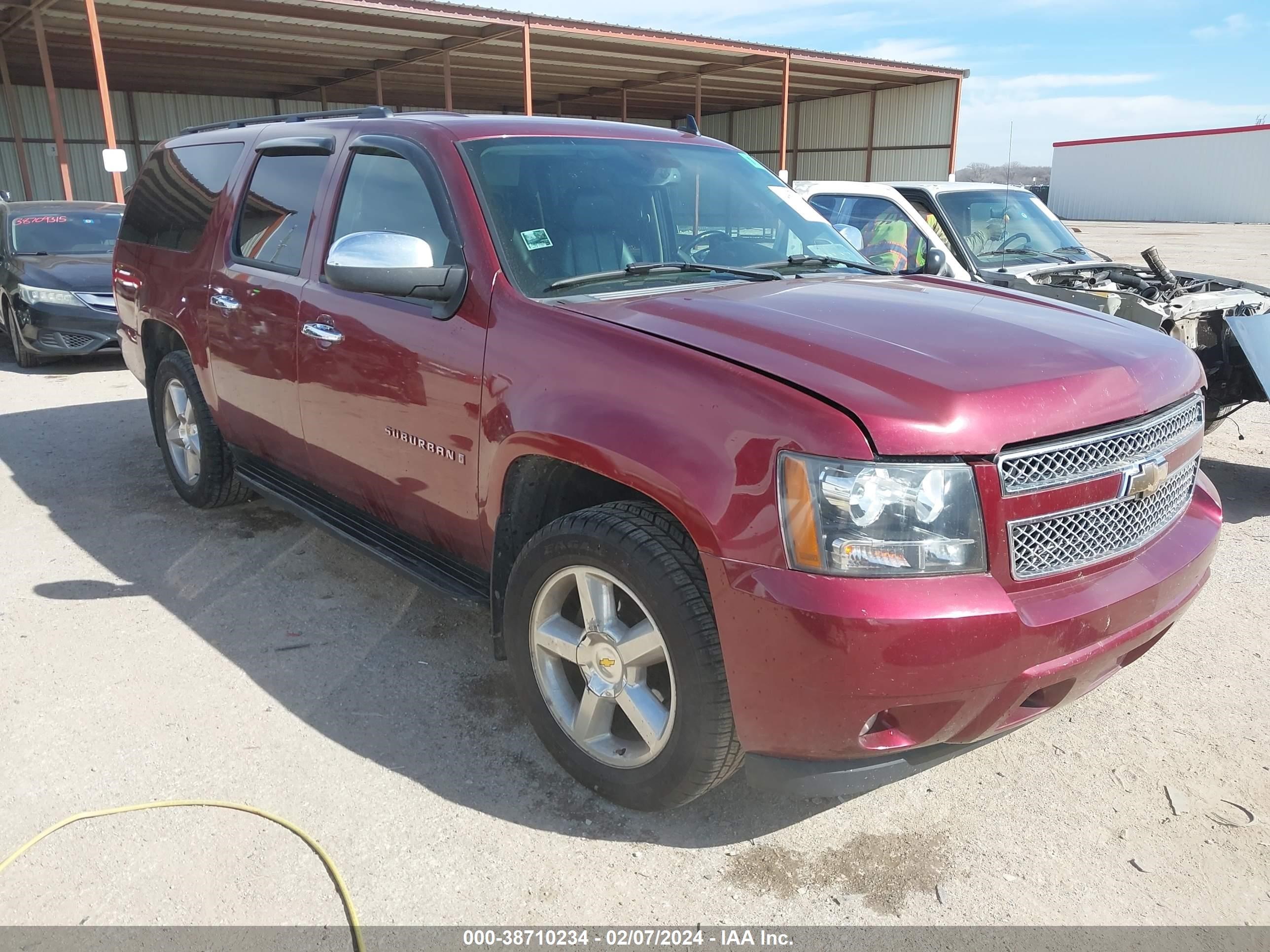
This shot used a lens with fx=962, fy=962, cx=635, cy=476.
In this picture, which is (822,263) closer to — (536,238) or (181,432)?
(536,238)

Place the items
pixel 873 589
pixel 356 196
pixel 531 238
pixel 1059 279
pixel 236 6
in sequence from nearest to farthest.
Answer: pixel 873 589, pixel 531 238, pixel 356 196, pixel 1059 279, pixel 236 6

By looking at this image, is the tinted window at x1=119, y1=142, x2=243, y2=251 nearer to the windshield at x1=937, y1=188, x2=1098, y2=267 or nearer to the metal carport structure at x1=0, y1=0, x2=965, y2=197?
the windshield at x1=937, y1=188, x2=1098, y2=267

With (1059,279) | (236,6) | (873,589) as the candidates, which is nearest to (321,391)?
(873,589)

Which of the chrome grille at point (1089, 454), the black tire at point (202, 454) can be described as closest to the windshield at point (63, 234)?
the black tire at point (202, 454)

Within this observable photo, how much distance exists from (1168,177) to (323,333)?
55087 millimetres

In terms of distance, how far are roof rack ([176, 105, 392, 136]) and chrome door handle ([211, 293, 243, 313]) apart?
82 cm

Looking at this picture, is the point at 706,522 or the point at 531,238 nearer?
the point at 706,522

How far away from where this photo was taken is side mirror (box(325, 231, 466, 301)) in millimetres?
2959

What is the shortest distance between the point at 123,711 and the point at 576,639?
168cm

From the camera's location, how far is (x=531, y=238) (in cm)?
310

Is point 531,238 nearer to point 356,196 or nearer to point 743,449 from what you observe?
point 356,196

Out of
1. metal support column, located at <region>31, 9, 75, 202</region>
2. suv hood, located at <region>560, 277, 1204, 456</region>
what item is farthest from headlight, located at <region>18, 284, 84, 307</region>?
suv hood, located at <region>560, 277, 1204, 456</region>

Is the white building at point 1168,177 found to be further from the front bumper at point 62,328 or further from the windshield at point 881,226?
the front bumper at point 62,328

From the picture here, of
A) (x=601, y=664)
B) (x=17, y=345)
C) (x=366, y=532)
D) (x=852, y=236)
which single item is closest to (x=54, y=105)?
(x=17, y=345)
